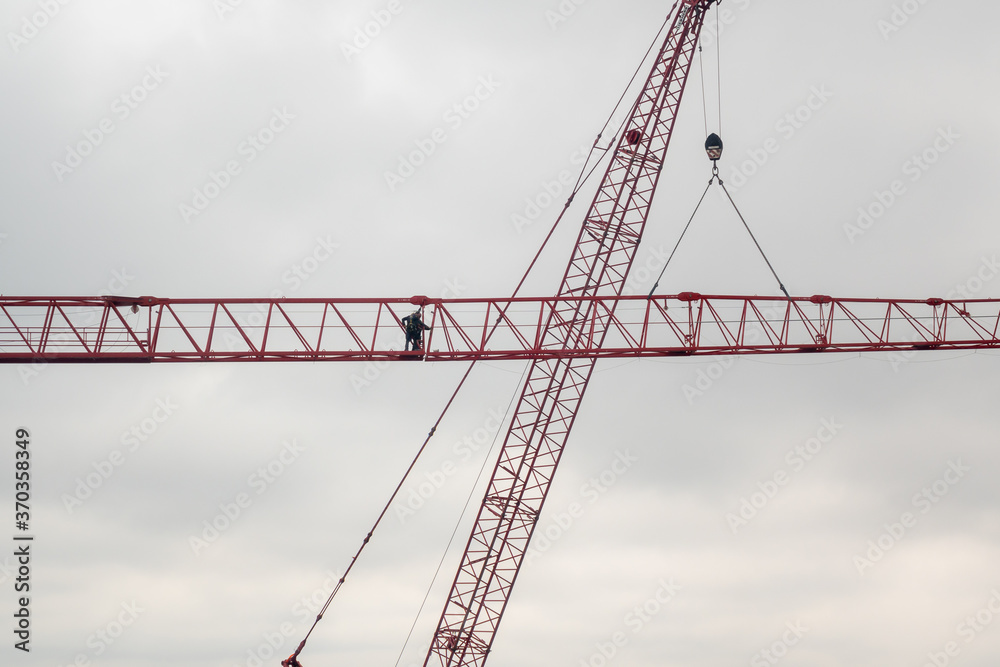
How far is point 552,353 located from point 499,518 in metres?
12.4

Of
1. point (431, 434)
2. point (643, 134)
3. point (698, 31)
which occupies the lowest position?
point (431, 434)

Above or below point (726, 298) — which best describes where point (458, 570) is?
below

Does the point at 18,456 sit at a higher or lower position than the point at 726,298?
lower

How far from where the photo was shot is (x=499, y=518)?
206ft

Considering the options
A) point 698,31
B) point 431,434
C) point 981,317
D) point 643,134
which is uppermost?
point 698,31

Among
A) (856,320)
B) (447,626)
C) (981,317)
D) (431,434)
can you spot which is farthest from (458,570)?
(981,317)

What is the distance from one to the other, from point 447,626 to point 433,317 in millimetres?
20324

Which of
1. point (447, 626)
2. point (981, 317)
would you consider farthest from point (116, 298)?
point (981, 317)

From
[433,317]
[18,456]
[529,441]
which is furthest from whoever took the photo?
[529,441]

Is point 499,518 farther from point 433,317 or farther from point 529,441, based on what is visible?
point 433,317

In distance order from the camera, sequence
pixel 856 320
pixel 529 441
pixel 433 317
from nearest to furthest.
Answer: pixel 433 317
pixel 856 320
pixel 529 441

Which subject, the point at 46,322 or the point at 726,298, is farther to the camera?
the point at 726,298

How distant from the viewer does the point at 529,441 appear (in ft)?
206

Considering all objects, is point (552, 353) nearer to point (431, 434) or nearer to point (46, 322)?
point (431, 434)
